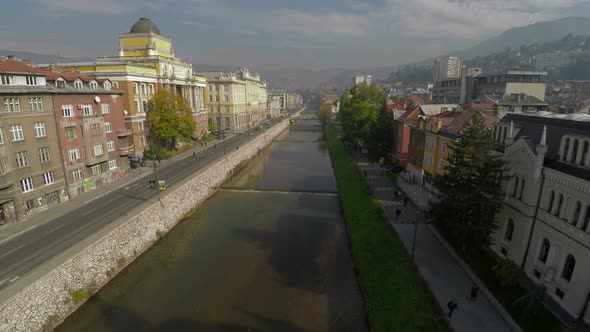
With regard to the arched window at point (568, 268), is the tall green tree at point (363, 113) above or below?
above

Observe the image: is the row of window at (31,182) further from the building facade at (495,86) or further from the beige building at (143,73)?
the building facade at (495,86)

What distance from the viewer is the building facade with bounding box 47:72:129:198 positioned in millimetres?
34719

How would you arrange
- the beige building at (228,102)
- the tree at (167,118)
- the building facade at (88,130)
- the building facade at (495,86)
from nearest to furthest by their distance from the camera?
the building facade at (88,130) < the tree at (167,118) < the building facade at (495,86) < the beige building at (228,102)

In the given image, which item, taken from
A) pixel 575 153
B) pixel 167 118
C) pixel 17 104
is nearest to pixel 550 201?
pixel 575 153

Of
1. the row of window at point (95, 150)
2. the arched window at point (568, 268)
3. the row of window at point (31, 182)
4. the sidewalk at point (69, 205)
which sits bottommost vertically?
the sidewalk at point (69, 205)

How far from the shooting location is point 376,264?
85.8ft

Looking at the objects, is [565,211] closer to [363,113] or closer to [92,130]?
[92,130]

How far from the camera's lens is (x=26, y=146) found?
29875mm

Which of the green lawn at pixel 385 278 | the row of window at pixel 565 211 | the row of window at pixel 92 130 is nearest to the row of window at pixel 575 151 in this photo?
the row of window at pixel 565 211

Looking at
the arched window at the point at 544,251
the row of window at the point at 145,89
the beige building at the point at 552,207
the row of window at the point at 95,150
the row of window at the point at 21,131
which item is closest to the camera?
the beige building at the point at 552,207

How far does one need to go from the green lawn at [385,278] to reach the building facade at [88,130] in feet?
101

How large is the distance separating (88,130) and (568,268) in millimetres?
45830

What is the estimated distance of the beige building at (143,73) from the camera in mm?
53500

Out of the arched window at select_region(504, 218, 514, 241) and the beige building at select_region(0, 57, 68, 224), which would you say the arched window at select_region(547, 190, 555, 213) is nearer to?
the arched window at select_region(504, 218, 514, 241)
